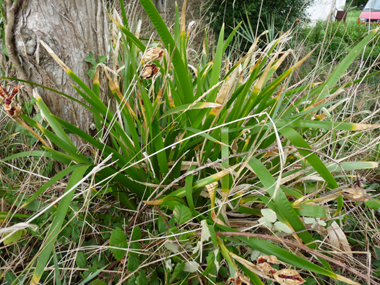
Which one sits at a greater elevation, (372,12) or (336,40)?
(372,12)

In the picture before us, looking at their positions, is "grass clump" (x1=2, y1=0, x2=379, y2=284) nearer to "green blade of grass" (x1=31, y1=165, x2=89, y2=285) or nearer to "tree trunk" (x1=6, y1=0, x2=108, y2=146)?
"green blade of grass" (x1=31, y1=165, x2=89, y2=285)

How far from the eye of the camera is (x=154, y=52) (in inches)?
29.9

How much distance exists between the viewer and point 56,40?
111cm

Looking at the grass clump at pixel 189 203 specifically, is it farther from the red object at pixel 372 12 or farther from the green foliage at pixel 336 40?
the green foliage at pixel 336 40

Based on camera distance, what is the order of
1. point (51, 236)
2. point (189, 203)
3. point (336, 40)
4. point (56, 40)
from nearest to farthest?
point (51, 236) < point (189, 203) < point (56, 40) < point (336, 40)

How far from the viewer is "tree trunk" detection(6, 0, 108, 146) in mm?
1072

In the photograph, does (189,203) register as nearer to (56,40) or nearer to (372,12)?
(56,40)

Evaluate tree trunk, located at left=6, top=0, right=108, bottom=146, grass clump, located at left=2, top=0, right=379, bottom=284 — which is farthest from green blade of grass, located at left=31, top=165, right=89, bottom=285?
tree trunk, located at left=6, top=0, right=108, bottom=146

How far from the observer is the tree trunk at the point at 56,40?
3.52 ft

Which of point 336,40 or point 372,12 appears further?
point 336,40

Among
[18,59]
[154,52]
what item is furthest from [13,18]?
[154,52]

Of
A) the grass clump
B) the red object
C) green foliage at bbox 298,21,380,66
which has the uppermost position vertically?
the red object

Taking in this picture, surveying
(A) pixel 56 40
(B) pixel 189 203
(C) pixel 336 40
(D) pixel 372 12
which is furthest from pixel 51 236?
(C) pixel 336 40

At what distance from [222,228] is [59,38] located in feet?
3.39
